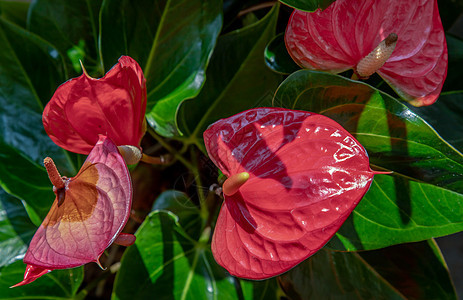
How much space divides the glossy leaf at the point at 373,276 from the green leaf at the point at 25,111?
0.47 metres

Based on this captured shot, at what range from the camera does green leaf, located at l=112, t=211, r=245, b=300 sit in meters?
0.66

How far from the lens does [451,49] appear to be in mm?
727

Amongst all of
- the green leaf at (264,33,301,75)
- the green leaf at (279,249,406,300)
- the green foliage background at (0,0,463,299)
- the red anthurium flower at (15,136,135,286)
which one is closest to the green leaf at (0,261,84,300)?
the green foliage background at (0,0,463,299)

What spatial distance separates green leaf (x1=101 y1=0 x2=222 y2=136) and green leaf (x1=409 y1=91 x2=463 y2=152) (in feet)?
1.26

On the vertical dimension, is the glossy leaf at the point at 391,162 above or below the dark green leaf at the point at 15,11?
below

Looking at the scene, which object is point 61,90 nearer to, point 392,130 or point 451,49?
point 392,130

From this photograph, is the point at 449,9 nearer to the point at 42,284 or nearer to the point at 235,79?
the point at 235,79

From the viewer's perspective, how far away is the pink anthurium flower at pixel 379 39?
1.72ft

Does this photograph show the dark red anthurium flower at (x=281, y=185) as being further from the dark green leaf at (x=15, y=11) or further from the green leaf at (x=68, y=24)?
the dark green leaf at (x=15, y=11)

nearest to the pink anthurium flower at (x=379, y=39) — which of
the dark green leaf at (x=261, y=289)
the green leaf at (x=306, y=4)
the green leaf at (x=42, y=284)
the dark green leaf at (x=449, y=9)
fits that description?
the green leaf at (x=306, y=4)

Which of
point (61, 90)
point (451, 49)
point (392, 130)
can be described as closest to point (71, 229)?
point (61, 90)

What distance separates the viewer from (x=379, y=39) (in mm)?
552

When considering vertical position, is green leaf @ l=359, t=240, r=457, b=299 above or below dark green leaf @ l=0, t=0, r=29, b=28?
below

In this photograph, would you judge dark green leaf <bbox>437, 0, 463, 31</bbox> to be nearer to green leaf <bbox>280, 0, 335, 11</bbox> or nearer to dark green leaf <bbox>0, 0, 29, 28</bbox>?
green leaf <bbox>280, 0, 335, 11</bbox>
